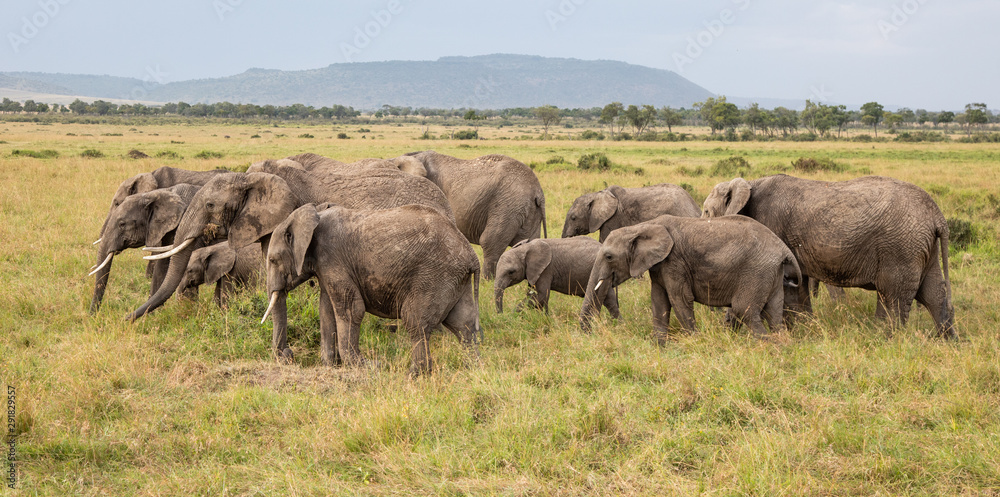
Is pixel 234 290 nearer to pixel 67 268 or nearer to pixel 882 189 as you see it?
pixel 67 268

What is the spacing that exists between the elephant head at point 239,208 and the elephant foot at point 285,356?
111 centimetres

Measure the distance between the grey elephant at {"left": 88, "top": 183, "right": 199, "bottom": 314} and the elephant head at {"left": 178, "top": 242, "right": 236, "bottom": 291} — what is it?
44 centimetres

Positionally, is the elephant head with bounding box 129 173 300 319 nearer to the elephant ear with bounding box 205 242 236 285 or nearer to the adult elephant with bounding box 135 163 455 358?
the adult elephant with bounding box 135 163 455 358

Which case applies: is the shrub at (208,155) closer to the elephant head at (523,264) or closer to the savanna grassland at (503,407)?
the savanna grassland at (503,407)

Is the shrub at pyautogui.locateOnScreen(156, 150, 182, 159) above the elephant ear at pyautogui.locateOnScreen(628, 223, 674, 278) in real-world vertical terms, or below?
below

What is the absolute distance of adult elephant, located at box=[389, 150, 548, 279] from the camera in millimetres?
11844

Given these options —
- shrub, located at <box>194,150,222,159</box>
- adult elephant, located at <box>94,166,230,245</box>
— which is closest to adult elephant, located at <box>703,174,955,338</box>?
adult elephant, located at <box>94,166,230,245</box>

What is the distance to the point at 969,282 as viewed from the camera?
10.8 meters

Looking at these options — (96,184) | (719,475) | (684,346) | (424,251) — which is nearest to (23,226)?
(96,184)

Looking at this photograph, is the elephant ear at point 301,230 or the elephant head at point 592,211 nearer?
the elephant ear at point 301,230

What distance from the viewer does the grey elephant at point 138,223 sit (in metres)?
9.05

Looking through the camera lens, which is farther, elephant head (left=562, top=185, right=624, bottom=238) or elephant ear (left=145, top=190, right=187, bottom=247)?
elephant head (left=562, top=185, right=624, bottom=238)

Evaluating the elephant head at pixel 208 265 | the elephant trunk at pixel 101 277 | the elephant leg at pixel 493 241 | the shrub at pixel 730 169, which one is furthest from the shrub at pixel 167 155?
the elephant head at pixel 208 265

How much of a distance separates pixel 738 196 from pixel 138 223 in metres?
7.15
